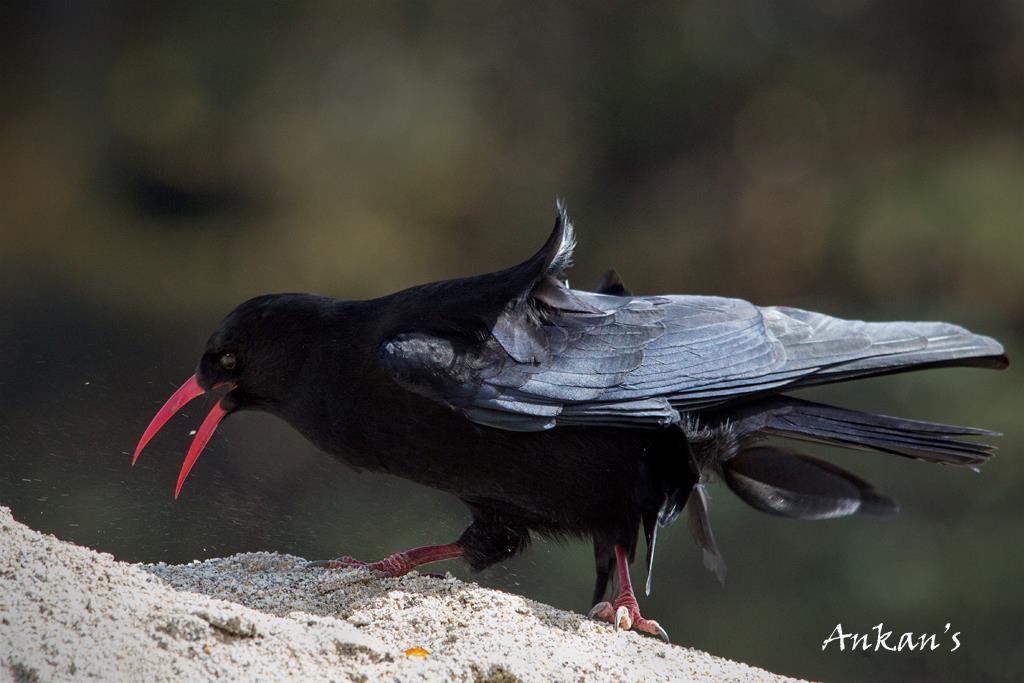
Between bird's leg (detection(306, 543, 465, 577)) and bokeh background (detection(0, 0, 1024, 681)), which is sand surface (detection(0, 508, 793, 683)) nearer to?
bird's leg (detection(306, 543, 465, 577))

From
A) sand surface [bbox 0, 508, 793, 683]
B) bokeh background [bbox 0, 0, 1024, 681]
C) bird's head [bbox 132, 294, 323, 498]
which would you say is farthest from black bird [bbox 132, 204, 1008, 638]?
bokeh background [bbox 0, 0, 1024, 681]

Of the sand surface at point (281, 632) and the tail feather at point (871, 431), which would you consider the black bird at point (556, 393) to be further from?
the sand surface at point (281, 632)

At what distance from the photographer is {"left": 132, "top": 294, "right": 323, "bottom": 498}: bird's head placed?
12.7 feet

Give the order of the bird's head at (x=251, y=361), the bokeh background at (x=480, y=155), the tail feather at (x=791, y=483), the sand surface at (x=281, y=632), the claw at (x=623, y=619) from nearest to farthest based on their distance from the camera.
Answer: the sand surface at (x=281, y=632)
the claw at (x=623, y=619)
the bird's head at (x=251, y=361)
the tail feather at (x=791, y=483)
the bokeh background at (x=480, y=155)

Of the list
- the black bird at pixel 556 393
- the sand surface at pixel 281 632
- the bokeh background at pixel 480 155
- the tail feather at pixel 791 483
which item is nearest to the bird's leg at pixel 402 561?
the black bird at pixel 556 393

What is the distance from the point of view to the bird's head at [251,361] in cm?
387

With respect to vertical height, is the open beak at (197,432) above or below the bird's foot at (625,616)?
below

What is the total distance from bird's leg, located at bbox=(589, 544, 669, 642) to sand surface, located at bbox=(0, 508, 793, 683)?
0.94 ft

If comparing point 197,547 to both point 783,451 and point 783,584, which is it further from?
point 783,584

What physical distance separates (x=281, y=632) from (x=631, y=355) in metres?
1.67

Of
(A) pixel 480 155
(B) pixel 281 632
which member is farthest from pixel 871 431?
(A) pixel 480 155

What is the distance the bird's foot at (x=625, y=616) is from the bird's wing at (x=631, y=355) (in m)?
0.54

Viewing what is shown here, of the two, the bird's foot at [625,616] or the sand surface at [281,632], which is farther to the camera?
the bird's foot at [625,616]

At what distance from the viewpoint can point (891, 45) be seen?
9719 millimetres
